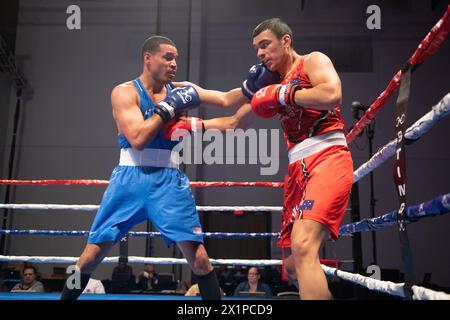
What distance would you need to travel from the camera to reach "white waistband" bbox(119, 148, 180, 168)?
212cm

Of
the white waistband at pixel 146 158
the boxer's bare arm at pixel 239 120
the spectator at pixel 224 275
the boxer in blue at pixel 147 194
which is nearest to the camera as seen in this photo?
the boxer in blue at pixel 147 194

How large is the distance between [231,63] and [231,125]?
5580mm

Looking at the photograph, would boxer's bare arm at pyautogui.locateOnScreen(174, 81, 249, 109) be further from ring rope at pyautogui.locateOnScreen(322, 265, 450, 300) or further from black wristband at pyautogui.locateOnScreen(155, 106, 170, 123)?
ring rope at pyautogui.locateOnScreen(322, 265, 450, 300)

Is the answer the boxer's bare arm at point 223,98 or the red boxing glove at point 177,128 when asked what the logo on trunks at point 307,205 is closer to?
the red boxing glove at point 177,128

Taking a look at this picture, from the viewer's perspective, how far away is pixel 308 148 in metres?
1.73

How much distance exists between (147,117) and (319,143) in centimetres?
93

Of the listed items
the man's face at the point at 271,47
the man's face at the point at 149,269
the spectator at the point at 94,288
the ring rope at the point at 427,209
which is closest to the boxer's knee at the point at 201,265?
the ring rope at the point at 427,209

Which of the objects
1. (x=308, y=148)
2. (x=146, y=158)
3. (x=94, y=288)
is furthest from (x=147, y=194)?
(x=94, y=288)

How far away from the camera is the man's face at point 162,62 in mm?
2277

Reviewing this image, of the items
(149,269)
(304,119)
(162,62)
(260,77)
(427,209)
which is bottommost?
(149,269)

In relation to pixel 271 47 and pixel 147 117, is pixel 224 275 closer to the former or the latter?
pixel 147 117

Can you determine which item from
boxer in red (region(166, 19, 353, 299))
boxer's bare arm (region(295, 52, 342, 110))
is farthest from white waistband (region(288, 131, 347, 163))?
boxer's bare arm (region(295, 52, 342, 110))

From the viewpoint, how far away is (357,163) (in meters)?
7.41

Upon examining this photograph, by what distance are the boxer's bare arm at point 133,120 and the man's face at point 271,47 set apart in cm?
57
